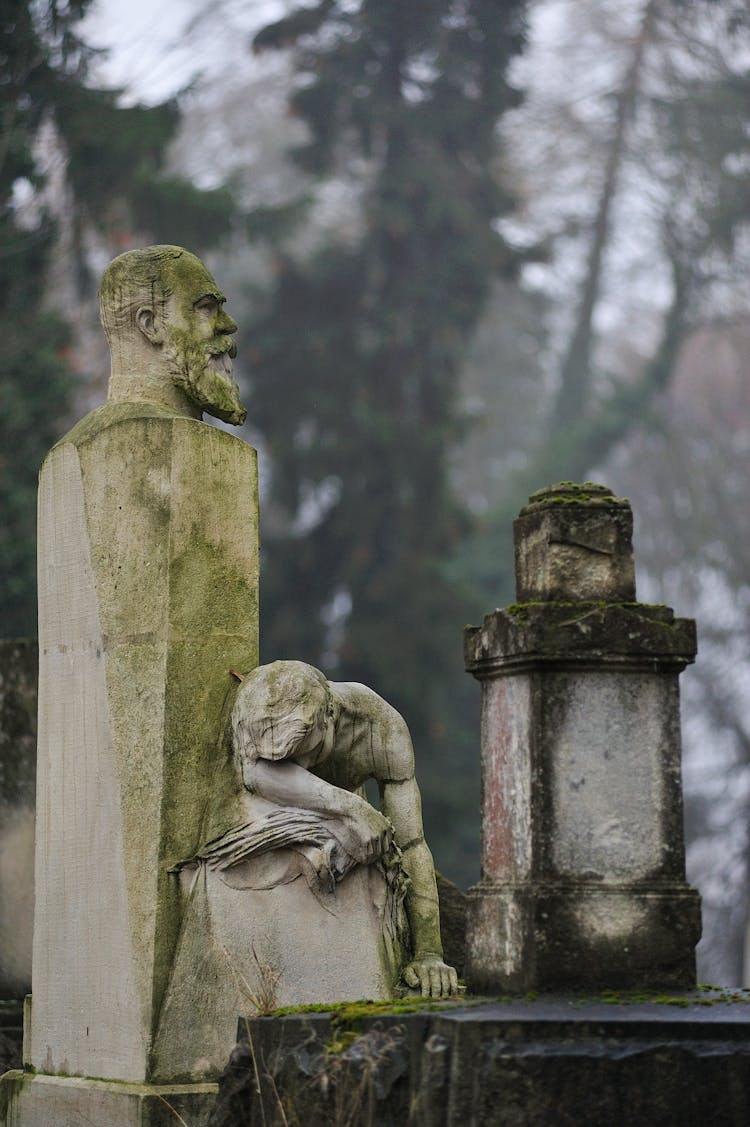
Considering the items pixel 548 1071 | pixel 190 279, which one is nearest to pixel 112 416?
pixel 190 279

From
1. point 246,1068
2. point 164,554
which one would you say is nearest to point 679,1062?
point 246,1068

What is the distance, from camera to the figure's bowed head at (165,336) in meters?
6.76

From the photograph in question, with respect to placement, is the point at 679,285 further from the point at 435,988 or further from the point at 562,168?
the point at 435,988

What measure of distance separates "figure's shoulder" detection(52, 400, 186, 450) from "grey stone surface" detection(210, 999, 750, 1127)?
2651 mm

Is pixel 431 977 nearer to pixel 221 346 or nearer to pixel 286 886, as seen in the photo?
pixel 286 886

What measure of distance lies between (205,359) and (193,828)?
1.73 m

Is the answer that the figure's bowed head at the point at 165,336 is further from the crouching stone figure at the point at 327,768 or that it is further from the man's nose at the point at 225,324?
the crouching stone figure at the point at 327,768

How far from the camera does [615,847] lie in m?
5.17

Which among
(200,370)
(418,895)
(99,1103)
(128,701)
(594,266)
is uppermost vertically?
(594,266)

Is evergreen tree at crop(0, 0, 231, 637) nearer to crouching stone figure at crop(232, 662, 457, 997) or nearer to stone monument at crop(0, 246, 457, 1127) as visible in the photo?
stone monument at crop(0, 246, 457, 1127)

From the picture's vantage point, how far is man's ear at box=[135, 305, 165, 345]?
22.2 ft

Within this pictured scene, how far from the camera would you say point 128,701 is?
248 inches

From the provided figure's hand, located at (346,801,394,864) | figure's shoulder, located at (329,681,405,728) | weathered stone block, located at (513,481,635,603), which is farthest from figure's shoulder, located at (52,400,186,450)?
weathered stone block, located at (513,481,635,603)

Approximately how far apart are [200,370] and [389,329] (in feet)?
54.9
